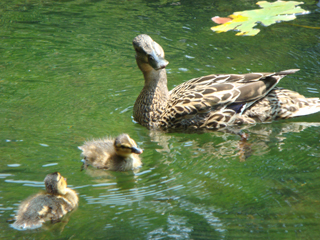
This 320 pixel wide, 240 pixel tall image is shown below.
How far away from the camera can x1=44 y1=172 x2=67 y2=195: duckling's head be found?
3.62 metres

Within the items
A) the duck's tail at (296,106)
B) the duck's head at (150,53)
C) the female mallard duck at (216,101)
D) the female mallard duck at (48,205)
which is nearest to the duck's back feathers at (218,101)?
the female mallard duck at (216,101)

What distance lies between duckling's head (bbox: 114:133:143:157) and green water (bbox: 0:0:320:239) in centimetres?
24

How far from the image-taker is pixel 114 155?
173 inches

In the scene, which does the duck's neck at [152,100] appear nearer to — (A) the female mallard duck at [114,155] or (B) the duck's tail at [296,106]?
(A) the female mallard duck at [114,155]

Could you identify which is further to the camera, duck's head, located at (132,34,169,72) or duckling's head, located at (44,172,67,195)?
duck's head, located at (132,34,169,72)

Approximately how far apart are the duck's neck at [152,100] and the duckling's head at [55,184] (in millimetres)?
1837

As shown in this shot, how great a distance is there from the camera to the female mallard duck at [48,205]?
11.1 feet

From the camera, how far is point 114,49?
23.4 ft

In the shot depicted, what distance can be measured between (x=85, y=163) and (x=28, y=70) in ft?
8.87

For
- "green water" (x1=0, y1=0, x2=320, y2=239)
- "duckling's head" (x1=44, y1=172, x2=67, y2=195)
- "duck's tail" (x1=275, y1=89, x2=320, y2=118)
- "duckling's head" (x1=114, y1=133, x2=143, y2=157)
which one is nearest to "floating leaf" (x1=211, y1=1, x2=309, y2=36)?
"duck's tail" (x1=275, y1=89, x2=320, y2=118)

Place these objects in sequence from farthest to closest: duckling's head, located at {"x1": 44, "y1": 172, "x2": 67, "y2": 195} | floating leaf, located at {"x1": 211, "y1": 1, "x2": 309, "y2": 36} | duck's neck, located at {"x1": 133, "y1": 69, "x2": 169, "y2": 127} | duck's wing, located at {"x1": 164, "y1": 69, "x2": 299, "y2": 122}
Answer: duck's neck, located at {"x1": 133, "y1": 69, "x2": 169, "y2": 127} → floating leaf, located at {"x1": 211, "y1": 1, "x2": 309, "y2": 36} → duck's wing, located at {"x1": 164, "y1": 69, "x2": 299, "y2": 122} → duckling's head, located at {"x1": 44, "y1": 172, "x2": 67, "y2": 195}

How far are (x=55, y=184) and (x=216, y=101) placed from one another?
2.27 m

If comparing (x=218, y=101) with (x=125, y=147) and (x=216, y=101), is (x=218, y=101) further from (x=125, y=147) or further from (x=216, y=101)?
(x=125, y=147)

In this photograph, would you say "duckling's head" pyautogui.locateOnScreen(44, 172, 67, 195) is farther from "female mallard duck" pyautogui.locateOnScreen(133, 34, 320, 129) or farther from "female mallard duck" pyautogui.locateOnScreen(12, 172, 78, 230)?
"female mallard duck" pyautogui.locateOnScreen(133, 34, 320, 129)
